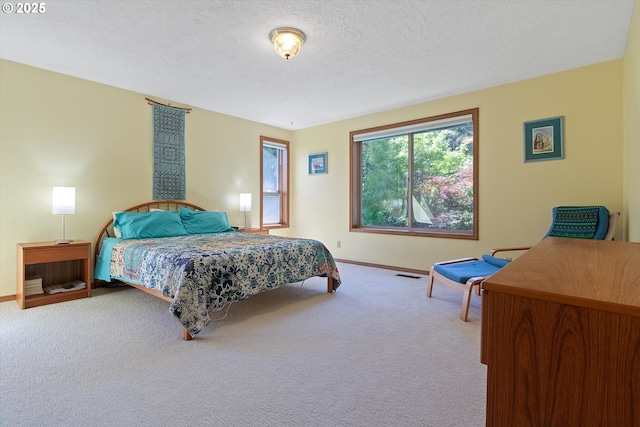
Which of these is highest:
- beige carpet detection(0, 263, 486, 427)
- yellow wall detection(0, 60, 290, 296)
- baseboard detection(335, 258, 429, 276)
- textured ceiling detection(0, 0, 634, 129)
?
textured ceiling detection(0, 0, 634, 129)

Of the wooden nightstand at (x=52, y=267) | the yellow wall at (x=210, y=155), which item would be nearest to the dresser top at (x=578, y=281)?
the yellow wall at (x=210, y=155)

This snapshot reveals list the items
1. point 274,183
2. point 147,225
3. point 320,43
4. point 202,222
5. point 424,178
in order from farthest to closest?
1. point 274,183
2. point 424,178
3. point 202,222
4. point 147,225
5. point 320,43

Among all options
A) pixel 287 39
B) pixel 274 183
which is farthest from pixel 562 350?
pixel 274 183

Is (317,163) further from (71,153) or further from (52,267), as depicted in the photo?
(52,267)

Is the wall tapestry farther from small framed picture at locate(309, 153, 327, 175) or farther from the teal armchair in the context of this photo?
the teal armchair

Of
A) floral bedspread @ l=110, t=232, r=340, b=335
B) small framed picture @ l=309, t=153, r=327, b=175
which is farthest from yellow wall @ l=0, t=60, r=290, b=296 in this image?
small framed picture @ l=309, t=153, r=327, b=175

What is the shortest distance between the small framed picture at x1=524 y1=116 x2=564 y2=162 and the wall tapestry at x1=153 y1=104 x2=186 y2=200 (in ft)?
14.9

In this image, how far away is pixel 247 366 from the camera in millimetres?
1992

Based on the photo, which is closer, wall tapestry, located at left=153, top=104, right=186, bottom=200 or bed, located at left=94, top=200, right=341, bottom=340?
bed, located at left=94, top=200, right=341, bottom=340

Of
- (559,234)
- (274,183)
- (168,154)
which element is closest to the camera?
(559,234)

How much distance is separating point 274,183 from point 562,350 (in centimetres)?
572

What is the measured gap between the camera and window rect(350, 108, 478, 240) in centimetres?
428

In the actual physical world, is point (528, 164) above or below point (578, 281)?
above

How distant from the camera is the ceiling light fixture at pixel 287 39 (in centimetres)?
264
